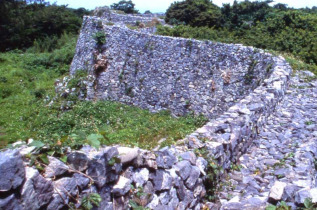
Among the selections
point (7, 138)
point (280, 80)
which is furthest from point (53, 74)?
point (280, 80)

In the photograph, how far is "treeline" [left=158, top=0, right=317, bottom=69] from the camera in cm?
1381

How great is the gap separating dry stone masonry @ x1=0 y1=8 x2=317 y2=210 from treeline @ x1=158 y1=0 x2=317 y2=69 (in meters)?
2.57

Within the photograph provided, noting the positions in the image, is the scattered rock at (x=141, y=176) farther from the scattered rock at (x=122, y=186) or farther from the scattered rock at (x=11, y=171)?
the scattered rock at (x=11, y=171)

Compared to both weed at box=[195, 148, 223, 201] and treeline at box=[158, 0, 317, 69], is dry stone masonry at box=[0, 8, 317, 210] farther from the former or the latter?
treeline at box=[158, 0, 317, 69]

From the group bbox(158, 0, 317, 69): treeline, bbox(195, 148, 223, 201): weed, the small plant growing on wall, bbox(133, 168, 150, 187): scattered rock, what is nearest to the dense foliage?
bbox(158, 0, 317, 69): treeline

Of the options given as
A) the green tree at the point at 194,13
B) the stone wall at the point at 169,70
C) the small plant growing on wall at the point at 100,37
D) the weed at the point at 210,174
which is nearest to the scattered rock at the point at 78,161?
the weed at the point at 210,174

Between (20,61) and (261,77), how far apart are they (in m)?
15.9

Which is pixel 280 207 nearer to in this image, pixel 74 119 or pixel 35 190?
pixel 35 190

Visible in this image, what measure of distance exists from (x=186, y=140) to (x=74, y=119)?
7460mm

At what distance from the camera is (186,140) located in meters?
4.77

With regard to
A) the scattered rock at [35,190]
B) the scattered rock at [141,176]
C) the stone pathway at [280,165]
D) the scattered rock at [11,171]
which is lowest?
the stone pathway at [280,165]

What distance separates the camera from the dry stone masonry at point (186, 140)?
263 cm

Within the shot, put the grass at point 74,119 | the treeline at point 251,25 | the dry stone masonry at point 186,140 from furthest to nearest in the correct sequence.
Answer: the treeline at point 251,25
the grass at point 74,119
the dry stone masonry at point 186,140

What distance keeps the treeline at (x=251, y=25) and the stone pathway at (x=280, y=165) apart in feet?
15.6
